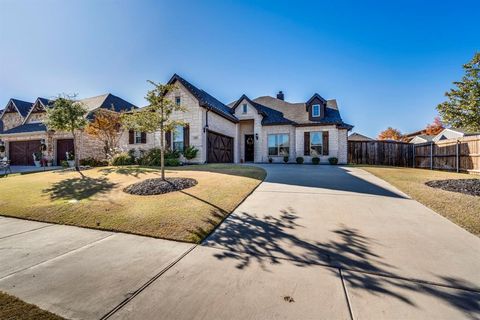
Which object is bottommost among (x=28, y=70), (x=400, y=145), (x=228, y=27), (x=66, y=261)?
(x=66, y=261)

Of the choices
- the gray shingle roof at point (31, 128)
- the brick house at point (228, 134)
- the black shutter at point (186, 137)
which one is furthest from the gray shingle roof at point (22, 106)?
the black shutter at point (186, 137)

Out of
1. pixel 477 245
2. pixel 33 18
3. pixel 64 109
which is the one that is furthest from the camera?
pixel 64 109

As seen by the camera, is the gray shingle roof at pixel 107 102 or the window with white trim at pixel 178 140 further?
the gray shingle roof at pixel 107 102

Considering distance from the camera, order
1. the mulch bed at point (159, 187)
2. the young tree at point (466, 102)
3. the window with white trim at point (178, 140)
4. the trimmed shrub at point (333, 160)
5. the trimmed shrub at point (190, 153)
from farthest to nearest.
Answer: the trimmed shrub at point (333, 160), the window with white trim at point (178, 140), the trimmed shrub at point (190, 153), the young tree at point (466, 102), the mulch bed at point (159, 187)

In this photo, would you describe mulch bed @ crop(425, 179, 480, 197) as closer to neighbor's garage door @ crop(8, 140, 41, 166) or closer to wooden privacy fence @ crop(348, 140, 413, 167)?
wooden privacy fence @ crop(348, 140, 413, 167)

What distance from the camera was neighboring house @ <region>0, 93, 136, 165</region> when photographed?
17578mm

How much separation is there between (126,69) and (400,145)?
873 inches

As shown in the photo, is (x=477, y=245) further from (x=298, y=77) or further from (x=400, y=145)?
(x=400, y=145)

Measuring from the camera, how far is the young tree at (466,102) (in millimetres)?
6723

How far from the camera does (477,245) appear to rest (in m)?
3.14

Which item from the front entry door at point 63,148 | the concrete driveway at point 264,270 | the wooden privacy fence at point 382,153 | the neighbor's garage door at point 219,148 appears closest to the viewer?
the concrete driveway at point 264,270

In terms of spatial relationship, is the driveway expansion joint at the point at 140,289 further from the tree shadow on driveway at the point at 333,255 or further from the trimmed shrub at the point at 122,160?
the trimmed shrub at the point at 122,160

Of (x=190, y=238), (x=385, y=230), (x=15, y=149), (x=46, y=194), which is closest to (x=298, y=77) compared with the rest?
(x=385, y=230)

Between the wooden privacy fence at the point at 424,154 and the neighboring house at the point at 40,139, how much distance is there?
20064mm
